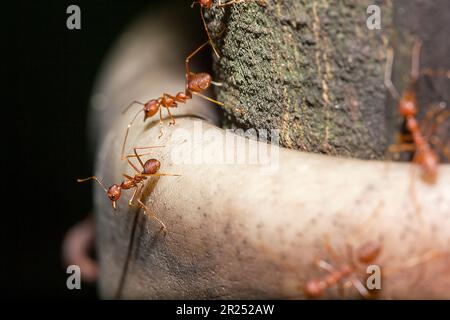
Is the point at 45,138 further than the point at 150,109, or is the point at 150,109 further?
the point at 45,138

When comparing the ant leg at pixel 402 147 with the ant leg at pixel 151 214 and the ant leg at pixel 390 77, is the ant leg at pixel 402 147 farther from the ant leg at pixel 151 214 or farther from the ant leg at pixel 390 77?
the ant leg at pixel 151 214

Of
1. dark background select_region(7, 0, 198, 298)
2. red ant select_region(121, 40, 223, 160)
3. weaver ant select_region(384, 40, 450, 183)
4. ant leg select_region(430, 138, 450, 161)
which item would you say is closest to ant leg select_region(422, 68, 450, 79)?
weaver ant select_region(384, 40, 450, 183)

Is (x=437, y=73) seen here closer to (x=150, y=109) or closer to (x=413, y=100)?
(x=413, y=100)

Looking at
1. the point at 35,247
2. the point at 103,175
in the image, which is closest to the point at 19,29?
the point at 35,247

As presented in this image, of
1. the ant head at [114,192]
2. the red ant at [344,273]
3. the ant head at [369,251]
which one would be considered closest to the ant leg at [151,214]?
the ant head at [114,192]

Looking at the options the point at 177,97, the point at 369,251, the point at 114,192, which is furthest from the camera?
the point at 177,97

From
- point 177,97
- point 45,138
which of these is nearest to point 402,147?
point 177,97
